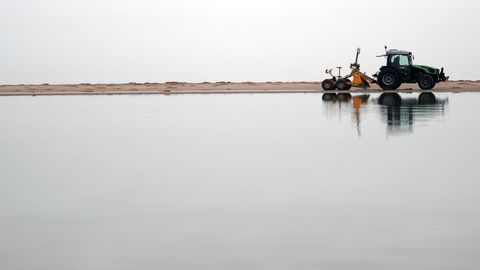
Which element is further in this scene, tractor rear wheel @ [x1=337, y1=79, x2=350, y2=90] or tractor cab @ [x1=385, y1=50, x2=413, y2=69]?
tractor rear wheel @ [x1=337, y1=79, x2=350, y2=90]

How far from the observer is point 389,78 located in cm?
4641

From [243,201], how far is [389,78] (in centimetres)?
3859

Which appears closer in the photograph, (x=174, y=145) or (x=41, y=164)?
(x=41, y=164)

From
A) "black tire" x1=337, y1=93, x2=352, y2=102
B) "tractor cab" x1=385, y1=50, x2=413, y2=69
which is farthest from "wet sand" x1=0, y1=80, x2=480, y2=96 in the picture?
"black tire" x1=337, y1=93, x2=352, y2=102

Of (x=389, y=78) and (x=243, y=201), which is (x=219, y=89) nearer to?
(x=389, y=78)

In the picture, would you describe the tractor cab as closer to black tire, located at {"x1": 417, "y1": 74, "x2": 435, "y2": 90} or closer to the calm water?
black tire, located at {"x1": 417, "y1": 74, "x2": 435, "y2": 90}

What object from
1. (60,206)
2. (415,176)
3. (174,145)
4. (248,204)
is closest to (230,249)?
(248,204)

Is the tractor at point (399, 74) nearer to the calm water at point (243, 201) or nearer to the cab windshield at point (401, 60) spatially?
the cab windshield at point (401, 60)

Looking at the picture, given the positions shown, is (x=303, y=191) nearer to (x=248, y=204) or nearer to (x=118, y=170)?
(x=248, y=204)

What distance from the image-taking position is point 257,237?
711 cm

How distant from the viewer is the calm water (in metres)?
6.47

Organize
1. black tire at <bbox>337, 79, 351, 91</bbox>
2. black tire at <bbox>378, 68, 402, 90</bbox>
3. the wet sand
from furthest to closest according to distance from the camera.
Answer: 1. the wet sand
2. black tire at <bbox>337, 79, 351, 91</bbox>
3. black tire at <bbox>378, 68, 402, 90</bbox>

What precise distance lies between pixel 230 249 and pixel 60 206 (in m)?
3.13

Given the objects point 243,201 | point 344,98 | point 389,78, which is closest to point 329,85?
point 389,78
